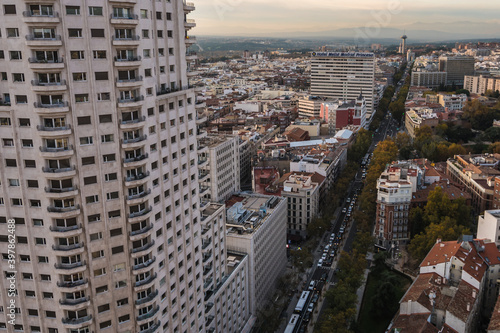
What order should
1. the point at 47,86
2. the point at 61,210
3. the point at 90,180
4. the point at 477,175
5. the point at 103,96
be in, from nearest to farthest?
the point at 47,86
the point at 61,210
the point at 103,96
the point at 90,180
the point at 477,175

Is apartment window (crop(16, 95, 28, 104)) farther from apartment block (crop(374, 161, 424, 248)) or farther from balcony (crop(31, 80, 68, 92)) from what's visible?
apartment block (crop(374, 161, 424, 248))

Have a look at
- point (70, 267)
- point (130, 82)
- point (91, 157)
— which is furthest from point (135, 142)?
point (70, 267)

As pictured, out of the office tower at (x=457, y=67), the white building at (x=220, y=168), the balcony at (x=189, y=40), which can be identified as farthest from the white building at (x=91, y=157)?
the office tower at (x=457, y=67)

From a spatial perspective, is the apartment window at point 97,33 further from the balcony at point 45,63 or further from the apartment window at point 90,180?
the apartment window at point 90,180

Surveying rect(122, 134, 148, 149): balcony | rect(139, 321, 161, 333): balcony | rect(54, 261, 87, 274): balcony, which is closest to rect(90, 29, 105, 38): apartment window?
rect(122, 134, 148, 149): balcony

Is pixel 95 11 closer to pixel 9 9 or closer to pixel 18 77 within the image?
pixel 9 9

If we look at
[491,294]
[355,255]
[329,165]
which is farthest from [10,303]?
[329,165]
